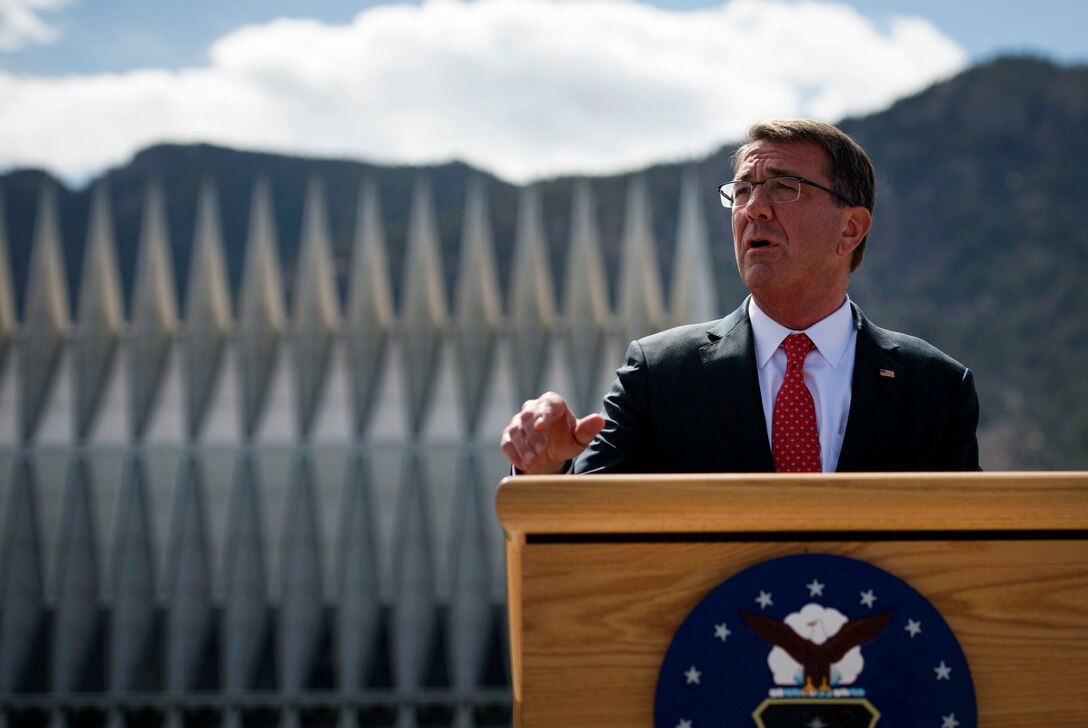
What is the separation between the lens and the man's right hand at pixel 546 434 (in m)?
Answer: 1.68

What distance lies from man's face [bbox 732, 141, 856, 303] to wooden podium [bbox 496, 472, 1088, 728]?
0.75 metres

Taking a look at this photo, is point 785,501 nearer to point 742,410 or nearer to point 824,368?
point 742,410

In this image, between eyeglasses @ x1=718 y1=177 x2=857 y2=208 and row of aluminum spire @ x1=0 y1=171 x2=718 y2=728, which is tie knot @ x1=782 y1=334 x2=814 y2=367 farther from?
row of aluminum spire @ x1=0 y1=171 x2=718 y2=728

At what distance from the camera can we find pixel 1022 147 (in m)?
52.7

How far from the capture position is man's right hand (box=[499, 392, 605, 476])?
1682 millimetres

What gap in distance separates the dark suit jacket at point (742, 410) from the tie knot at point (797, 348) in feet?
0.23

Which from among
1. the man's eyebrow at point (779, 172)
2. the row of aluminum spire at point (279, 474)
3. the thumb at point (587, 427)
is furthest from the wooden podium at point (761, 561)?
the row of aluminum spire at point (279, 474)

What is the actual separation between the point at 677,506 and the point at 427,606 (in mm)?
14427

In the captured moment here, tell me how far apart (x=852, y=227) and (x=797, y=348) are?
0.92 feet

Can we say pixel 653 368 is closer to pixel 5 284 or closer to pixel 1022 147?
pixel 5 284

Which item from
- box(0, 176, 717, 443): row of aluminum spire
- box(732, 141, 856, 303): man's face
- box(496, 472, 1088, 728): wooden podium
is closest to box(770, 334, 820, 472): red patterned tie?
box(732, 141, 856, 303): man's face

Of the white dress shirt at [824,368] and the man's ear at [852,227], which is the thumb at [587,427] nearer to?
the white dress shirt at [824,368]

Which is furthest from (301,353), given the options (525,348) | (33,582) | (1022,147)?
(1022,147)

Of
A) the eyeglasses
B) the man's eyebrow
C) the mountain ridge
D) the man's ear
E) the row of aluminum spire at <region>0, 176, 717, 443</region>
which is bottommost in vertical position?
the man's ear
